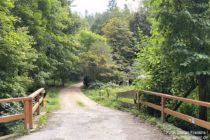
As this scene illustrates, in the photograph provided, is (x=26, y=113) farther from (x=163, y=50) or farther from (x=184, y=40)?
(x=184, y=40)

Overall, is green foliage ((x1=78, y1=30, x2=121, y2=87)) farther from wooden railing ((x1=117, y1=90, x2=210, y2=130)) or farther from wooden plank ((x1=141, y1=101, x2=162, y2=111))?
wooden plank ((x1=141, y1=101, x2=162, y2=111))

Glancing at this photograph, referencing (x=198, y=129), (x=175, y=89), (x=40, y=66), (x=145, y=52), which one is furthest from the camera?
(x=40, y=66)

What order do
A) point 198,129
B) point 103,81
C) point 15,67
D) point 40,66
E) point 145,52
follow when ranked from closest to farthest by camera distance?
point 198,129, point 145,52, point 15,67, point 40,66, point 103,81

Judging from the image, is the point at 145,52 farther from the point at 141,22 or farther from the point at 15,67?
the point at 141,22

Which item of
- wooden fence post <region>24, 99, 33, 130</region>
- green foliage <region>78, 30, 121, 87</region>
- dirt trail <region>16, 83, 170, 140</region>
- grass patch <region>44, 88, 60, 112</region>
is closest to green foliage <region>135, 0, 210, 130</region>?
dirt trail <region>16, 83, 170, 140</region>

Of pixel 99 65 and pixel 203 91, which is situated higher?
pixel 99 65

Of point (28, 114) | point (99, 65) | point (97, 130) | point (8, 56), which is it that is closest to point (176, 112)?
point (97, 130)

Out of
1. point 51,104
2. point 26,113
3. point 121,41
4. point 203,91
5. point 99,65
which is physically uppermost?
point 121,41

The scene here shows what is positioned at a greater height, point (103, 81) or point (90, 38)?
point (90, 38)

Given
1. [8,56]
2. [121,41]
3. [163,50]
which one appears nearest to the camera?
[163,50]

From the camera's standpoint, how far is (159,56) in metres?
7.63

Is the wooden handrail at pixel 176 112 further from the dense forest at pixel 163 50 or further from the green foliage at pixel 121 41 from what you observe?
the green foliage at pixel 121 41

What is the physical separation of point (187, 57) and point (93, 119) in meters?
3.43

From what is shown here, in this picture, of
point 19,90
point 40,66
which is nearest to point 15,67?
point 19,90
